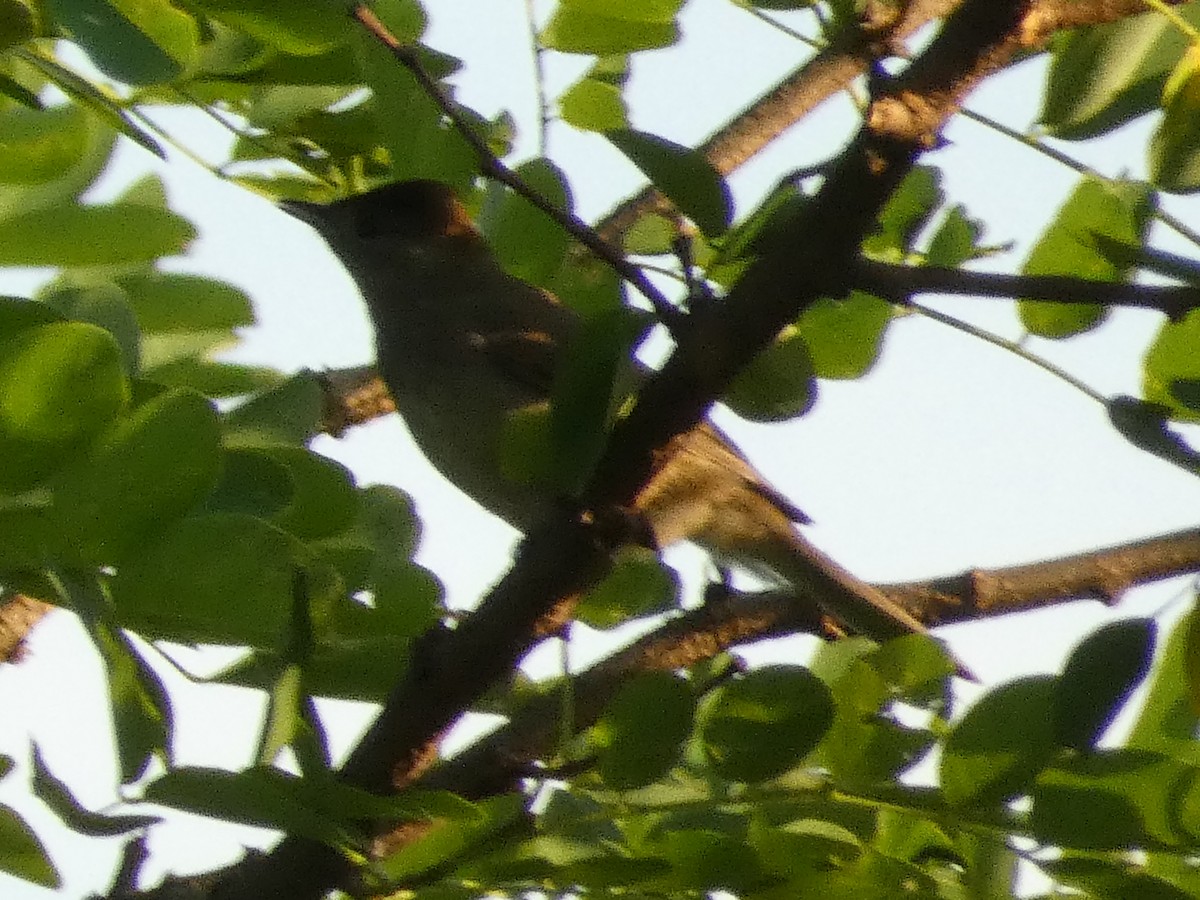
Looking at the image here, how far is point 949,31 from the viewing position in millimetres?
1561

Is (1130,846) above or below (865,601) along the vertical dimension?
Result: below

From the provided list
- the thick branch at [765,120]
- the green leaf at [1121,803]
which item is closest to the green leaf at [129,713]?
the green leaf at [1121,803]

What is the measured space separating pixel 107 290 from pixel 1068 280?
49.2 inches

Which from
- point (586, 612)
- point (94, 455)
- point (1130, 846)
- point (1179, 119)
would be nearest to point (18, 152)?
point (94, 455)

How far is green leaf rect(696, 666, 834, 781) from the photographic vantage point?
183cm

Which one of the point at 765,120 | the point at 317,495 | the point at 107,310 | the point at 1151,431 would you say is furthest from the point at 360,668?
the point at 765,120

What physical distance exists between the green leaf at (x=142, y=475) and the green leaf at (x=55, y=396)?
0.03 meters

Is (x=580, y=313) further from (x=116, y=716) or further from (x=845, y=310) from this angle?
(x=116, y=716)

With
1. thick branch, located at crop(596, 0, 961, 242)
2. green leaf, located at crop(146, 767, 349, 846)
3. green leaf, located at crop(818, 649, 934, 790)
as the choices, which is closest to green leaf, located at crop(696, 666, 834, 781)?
green leaf, located at crop(818, 649, 934, 790)

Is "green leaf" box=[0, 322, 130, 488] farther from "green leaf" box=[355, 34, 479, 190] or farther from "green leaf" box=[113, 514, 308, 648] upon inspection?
"green leaf" box=[355, 34, 479, 190]

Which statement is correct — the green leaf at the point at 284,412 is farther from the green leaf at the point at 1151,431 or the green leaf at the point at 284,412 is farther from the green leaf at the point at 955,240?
the green leaf at the point at 955,240

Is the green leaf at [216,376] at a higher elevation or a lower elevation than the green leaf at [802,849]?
higher

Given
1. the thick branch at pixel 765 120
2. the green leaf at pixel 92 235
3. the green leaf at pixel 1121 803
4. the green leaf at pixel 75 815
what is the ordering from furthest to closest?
the thick branch at pixel 765 120 → the green leaf at pixel 92 235 → the green leaf at pixel 1121 803 → the green leaf at pixel 75 815

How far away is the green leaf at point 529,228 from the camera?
8.14ft
